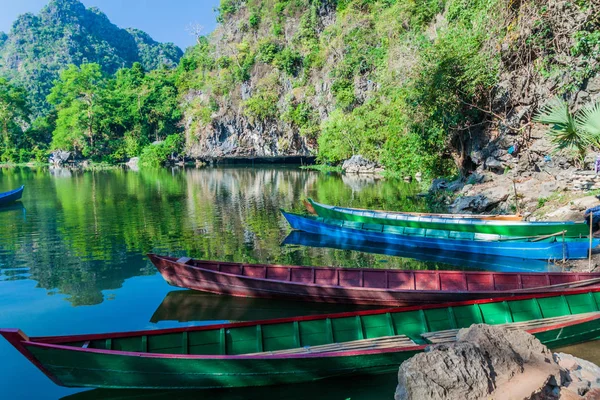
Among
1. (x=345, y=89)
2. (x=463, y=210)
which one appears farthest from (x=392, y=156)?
(x=345, y=89)

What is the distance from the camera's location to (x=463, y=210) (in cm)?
1953

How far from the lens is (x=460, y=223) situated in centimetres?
1540

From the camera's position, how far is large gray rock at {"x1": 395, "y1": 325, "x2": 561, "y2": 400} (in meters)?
4.24

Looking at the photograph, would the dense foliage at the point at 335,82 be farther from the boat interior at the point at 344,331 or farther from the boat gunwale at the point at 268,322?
the boat interior at the point at 344,331

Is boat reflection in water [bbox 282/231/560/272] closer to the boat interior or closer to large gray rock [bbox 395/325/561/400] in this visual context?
the boat interior

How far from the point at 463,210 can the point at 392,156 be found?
11.0 m

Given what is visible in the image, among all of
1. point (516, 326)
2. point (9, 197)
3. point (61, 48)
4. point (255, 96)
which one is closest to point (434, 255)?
point (516, 326)

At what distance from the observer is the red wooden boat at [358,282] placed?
9.34 meters

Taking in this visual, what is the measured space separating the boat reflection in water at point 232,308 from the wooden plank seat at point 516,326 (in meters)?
2.63

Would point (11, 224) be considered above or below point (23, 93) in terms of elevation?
below

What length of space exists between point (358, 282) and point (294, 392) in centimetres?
434

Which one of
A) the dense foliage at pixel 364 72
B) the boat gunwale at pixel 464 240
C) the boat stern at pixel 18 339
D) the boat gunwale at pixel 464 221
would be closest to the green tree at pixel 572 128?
the boat gunwale at pixel 464 221

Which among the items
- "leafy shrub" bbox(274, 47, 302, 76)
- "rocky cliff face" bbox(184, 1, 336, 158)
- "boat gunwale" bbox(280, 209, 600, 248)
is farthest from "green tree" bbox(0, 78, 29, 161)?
"boat gunwale" bbox(280, 209, 600, 248)

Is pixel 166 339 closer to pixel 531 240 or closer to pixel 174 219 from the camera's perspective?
pixel 531 240
